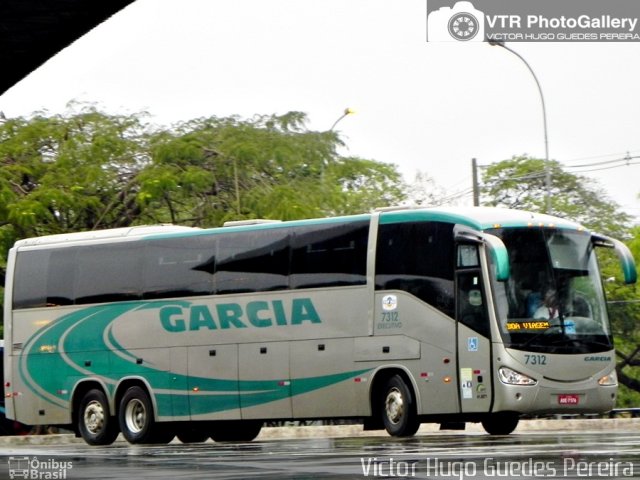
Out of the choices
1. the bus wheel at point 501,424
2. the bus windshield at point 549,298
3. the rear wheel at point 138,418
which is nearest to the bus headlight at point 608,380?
the bus windshield at point 549,298

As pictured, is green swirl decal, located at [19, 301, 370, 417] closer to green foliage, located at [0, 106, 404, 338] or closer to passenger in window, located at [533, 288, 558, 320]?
passenger in window, located at [533, 288, 558, 320]

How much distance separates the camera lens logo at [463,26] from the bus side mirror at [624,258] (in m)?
9.71

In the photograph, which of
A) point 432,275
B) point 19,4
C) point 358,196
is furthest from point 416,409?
point 358,196

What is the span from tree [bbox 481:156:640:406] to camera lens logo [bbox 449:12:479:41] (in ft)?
84.6

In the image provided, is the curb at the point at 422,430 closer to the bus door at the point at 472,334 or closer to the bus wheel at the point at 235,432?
the bus wheel at the point at 235,432

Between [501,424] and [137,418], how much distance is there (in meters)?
6.51

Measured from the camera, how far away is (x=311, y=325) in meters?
24.8

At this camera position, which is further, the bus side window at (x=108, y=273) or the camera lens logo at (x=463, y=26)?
the camera lens logo at (x=463, y=26)

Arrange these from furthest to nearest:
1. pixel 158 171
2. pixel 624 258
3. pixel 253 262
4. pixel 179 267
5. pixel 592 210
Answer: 1. pixel 592 210
2. pixel 158 171
3. pixel 179 267
4. pixel 253 262
5. pixel 624 258

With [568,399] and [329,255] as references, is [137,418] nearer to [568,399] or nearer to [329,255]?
[329,255]

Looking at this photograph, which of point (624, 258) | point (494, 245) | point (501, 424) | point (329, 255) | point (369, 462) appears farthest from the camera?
point (329, 255)


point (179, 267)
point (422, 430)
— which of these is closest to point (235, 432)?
point (179, 267)

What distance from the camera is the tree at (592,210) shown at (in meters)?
61.8

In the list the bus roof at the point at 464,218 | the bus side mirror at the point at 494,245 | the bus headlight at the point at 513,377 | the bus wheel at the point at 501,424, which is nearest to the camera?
the bus side mirror at the point at 494,245
